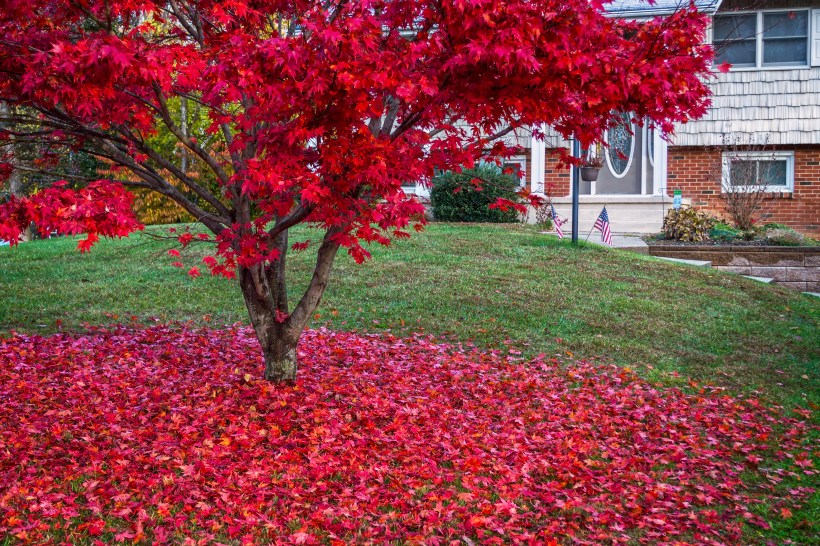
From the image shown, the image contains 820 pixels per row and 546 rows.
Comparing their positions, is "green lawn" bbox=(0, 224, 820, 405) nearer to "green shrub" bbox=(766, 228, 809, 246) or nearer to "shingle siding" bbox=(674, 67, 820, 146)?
"green shrub" bbox=(766, 228, 809, 246)

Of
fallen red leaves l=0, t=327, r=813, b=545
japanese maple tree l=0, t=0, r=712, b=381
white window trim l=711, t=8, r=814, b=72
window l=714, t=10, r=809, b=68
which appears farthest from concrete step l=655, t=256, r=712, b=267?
japanese maple tree l=0, t=0, r=712, b=381

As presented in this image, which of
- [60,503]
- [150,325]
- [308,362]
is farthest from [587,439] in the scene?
[150,325]

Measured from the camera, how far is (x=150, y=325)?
8.35 meters

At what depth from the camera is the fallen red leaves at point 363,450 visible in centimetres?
417

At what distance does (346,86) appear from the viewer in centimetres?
407

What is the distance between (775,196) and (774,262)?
4.35 meters

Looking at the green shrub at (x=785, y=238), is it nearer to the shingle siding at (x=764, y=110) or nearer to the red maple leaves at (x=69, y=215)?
the shingle siding at (x=764, y=110)

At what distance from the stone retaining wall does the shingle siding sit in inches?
151

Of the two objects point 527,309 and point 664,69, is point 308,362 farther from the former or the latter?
point 664,69

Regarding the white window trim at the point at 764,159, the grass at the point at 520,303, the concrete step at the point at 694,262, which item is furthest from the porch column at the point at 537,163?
the concrete step at the point at 694,262

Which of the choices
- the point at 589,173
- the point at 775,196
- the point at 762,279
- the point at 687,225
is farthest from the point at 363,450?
the point at 775,196

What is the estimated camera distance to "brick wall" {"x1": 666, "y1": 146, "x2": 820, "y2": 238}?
16906 mm

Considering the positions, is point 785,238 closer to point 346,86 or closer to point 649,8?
point 649,8

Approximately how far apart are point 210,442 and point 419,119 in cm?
236
